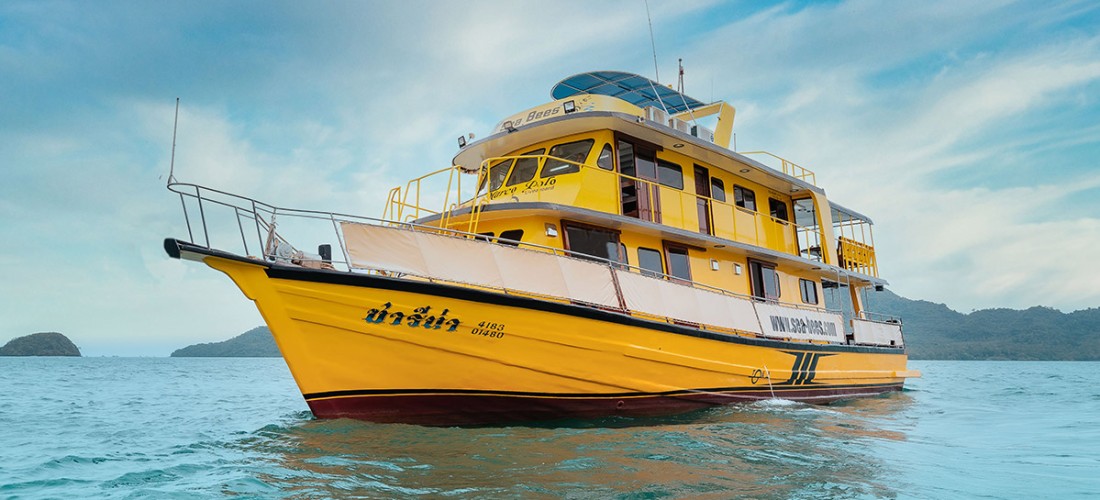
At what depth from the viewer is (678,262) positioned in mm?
11297

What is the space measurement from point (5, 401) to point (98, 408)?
3.94 meters

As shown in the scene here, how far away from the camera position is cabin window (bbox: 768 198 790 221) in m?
14.5

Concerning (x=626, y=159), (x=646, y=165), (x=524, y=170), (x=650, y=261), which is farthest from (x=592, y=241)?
(x=524, y=170)

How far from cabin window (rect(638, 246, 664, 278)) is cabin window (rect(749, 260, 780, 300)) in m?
2.92

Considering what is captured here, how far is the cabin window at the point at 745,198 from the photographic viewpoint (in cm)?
1356

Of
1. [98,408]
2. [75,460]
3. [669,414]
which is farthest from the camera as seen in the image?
[98,408]

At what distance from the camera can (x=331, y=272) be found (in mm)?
7234

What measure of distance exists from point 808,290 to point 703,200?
4.44 m

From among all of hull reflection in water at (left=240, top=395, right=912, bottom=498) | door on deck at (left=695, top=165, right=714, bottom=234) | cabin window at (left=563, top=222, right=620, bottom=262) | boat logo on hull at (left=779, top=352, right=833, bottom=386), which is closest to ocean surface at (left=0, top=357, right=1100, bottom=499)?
hull reflection in water at (left=240, top=395, right=912, bottom=498)

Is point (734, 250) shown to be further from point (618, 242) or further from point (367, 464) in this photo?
point (367, 464)

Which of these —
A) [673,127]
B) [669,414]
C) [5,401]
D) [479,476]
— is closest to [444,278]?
[479,476]

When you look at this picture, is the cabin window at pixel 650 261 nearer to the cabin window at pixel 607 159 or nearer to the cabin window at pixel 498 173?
the cabin window at pixel 607 159

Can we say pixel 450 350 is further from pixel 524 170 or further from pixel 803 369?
pixel 803 369

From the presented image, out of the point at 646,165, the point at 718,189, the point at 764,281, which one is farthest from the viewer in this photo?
the point at 764,281
